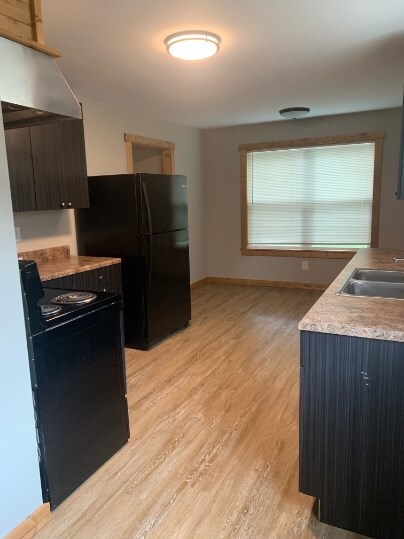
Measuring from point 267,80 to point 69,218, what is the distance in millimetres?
2209

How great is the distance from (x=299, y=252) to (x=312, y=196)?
2.70 feet

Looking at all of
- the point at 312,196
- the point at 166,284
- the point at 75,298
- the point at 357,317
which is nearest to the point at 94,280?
the point at 166,284

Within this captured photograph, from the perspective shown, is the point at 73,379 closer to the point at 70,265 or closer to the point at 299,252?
the point at 70,265

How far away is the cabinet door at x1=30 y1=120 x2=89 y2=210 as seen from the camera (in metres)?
3.04

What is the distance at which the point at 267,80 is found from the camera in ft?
11.3

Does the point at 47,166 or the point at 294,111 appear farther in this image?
the point at 294,111

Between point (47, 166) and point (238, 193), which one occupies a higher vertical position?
point (47, 166)

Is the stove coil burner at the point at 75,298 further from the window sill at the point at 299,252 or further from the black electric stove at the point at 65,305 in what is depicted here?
the window sill at the point at 299,252

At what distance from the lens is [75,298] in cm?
204

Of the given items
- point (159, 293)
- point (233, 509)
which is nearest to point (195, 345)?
point (159, 293)

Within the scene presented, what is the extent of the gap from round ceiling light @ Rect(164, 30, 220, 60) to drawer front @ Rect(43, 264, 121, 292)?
1.75m

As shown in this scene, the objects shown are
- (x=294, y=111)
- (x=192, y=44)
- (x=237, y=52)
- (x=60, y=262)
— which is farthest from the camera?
(x=294, y=111)

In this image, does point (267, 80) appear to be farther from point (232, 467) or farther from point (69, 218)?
point (232, 467)

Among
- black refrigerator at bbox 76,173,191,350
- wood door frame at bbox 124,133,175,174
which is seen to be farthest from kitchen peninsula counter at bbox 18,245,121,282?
wood door frame at bbox 124,133,175,174
